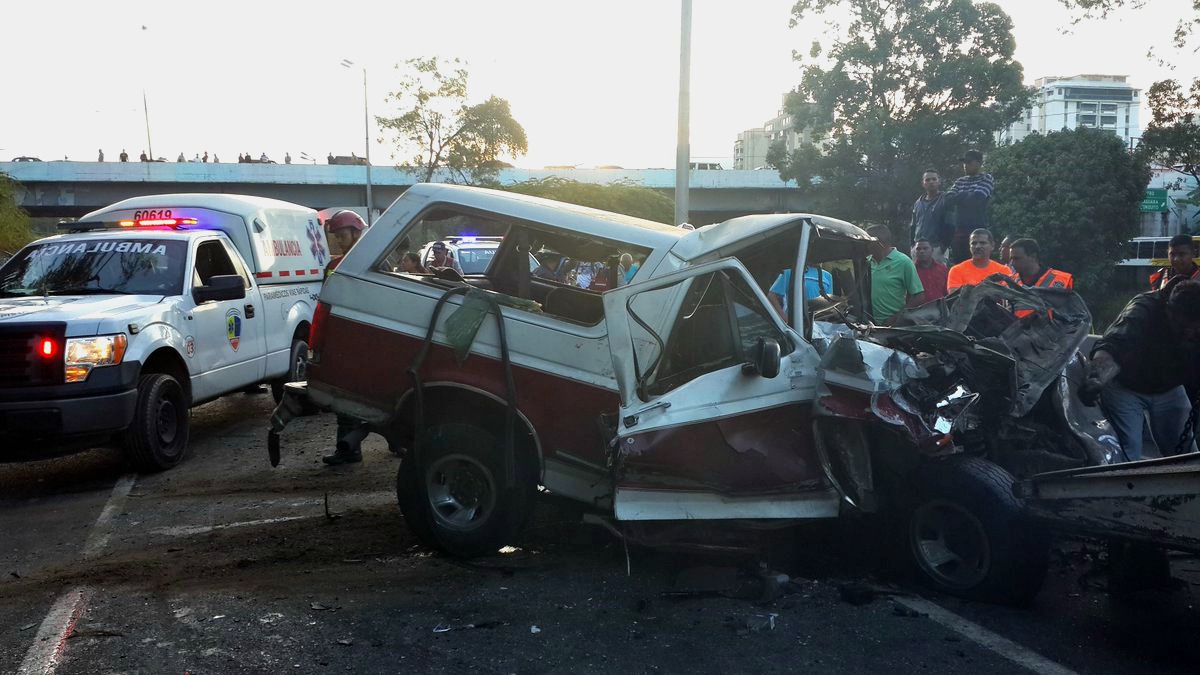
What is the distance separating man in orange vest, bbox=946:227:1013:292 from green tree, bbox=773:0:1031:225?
3038 cm

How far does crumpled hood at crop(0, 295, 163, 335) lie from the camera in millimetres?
7222

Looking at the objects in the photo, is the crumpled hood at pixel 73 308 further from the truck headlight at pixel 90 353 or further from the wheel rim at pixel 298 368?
the wheel rim at pixel 298 368

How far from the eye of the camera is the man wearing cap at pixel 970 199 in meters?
9.56

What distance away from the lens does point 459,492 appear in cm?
571

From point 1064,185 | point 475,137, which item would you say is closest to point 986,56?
point 1064,185

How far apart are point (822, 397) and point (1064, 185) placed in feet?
105

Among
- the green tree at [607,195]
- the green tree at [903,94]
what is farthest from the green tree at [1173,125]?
the green tree at [607,195]

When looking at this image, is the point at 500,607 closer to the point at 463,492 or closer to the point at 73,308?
the point at 463,492

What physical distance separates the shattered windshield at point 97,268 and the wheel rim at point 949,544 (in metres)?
6.53

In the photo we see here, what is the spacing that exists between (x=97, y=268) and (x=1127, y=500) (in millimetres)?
8072

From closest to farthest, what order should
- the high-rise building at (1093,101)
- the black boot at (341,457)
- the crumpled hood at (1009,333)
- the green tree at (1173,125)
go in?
1. the crumpled hood at (1009,333)
2. the black boot at (341,457)
3. the green tree at (1173,125)
4. the high-rise building at (1093,101)

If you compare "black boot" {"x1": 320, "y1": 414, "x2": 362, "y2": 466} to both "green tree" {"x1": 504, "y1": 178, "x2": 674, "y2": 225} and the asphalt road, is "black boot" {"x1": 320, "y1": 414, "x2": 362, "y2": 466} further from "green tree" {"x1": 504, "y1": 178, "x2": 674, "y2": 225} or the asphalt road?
"green tree" {"x1": 504, "y1": 178, "x2": 674, "y2": 225}

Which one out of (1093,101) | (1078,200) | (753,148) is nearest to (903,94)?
(1078,200)

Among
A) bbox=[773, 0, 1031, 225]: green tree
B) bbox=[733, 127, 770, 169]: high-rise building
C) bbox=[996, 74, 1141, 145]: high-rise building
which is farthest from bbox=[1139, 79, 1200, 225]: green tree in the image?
bbox=[996, 74, 1141, 145]: high-rise building
